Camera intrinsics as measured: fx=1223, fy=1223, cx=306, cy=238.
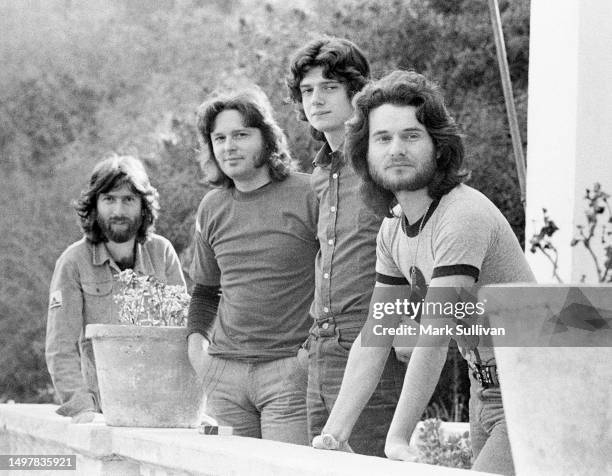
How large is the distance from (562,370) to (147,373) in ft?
7.20

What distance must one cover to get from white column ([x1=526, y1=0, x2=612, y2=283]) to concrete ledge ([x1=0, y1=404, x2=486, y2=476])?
106 cm

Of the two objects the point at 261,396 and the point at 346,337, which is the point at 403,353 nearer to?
the point at 346,337

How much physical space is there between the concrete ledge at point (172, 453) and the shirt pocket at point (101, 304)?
404mm

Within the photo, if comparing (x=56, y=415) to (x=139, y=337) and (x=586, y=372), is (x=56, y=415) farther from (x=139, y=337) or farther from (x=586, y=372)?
(x=586, y=372)

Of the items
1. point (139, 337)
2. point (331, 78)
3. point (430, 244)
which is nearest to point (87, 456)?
point (139, 337)

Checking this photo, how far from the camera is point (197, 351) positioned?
3.94 meters

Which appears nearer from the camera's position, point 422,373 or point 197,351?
point 422,373

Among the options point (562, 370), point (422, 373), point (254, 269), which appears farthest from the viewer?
point (254, 269)

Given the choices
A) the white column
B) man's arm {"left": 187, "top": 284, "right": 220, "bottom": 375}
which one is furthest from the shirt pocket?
the white column

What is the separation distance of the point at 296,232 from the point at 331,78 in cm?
49

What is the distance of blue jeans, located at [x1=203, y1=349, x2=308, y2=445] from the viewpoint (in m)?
3.66

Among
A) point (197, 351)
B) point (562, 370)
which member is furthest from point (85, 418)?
point (562, 370)

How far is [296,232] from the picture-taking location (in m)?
3.79

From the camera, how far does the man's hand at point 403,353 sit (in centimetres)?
317
